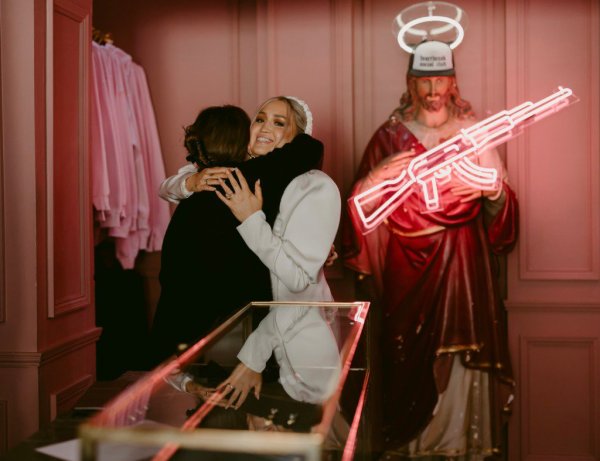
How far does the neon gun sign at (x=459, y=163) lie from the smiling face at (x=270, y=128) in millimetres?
1028

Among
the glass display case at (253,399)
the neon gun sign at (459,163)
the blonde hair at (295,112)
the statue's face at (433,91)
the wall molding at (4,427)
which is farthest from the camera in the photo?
the statue's face at (433,91)

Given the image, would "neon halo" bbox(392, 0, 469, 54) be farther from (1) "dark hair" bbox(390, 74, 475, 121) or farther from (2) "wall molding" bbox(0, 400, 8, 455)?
(2) "wall molding" bbox(0, 400, 8, 455)

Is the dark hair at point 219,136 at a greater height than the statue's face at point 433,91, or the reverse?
the statue's face at point 433,91

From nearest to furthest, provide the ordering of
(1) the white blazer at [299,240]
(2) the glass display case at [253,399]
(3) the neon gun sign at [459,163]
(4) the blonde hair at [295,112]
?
(2) the glass display case at [253,399] < (1) the white blazer at [299,240] < (4) the blonde hair at [295,112] < (3) the neon gun sign at [459,163]

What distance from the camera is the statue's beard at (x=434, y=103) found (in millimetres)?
3447

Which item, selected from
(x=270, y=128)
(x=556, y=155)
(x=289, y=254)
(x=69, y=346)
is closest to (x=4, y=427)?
(x=69, y=346)

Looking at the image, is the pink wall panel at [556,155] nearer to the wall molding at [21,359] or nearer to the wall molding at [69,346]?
the wall molding at [69,346]

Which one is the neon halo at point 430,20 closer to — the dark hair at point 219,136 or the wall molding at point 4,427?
the dark hair at point 219,136

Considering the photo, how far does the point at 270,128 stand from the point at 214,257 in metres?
0.51

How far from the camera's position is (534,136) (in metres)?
3.63

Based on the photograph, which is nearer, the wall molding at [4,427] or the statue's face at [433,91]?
the wall molding at [4,427]

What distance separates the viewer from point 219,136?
228 cm

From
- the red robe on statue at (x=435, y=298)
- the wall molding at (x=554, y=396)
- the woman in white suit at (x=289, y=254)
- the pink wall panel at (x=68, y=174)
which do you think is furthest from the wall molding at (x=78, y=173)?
the wall molding at (x=554, y=396)

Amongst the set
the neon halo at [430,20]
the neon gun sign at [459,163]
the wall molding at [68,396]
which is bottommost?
the wall molding at [68,396]
